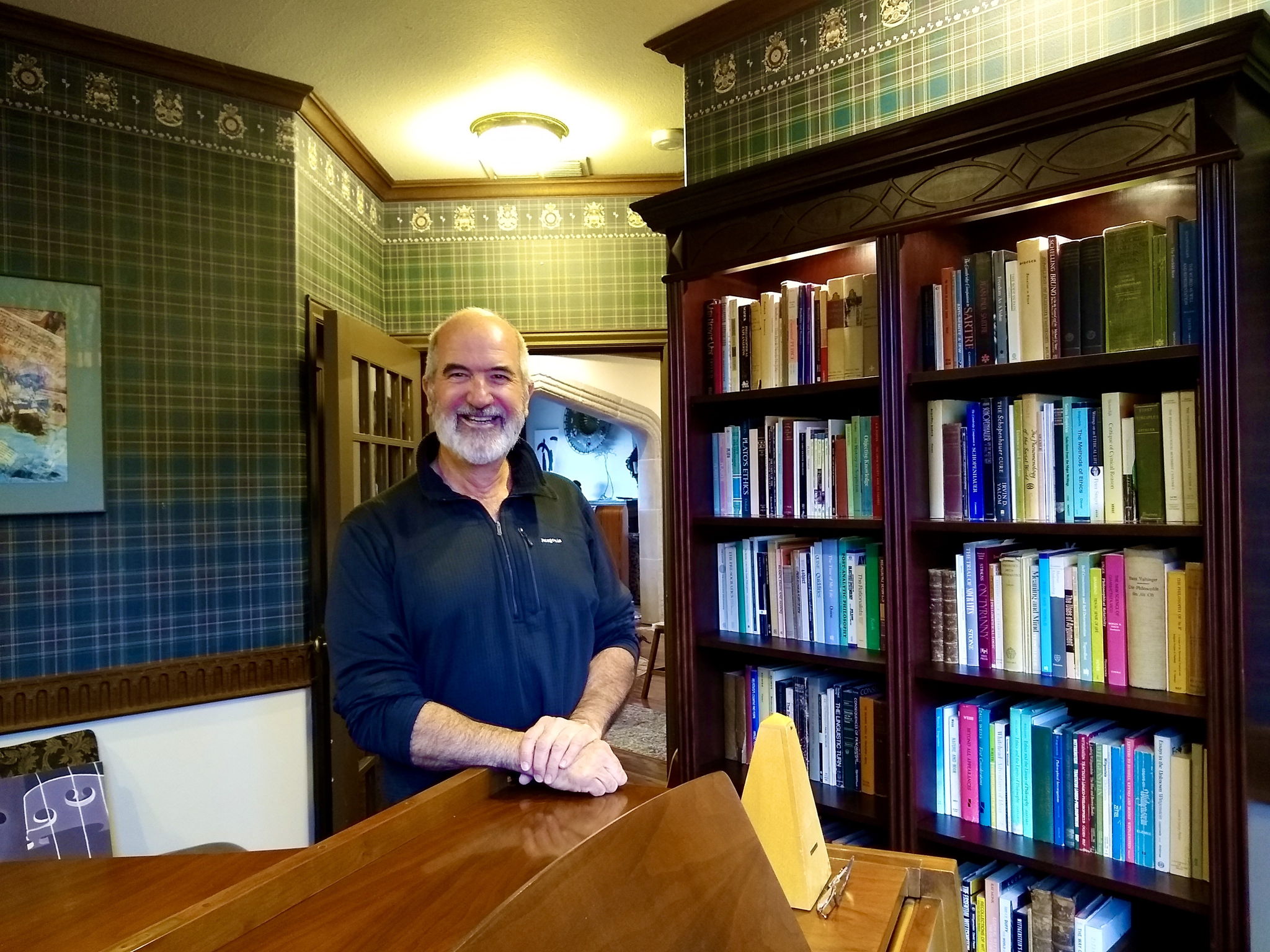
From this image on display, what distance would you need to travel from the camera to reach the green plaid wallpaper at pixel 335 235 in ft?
9.84

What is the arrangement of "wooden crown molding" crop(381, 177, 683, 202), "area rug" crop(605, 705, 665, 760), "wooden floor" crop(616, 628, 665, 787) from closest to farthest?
"wooden crown molding" crop(381, 177, 683, 202) → "wooden floor" crop(616, 628, 665, 787) → "area rug" crop(605, 705, 665, 760)

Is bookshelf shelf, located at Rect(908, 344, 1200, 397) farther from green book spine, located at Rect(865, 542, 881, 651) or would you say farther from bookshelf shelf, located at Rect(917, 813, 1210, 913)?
bookshelf shelf, located at Rect(917, 813, 1210, 913)

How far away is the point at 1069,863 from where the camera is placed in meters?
1.70

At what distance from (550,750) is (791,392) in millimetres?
1337

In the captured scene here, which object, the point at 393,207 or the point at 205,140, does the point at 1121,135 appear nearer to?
the point at 205,140

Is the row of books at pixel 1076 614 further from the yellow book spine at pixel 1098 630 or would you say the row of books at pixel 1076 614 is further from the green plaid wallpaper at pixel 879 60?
Answer: the green plaid wallpaper at pixel 879 60

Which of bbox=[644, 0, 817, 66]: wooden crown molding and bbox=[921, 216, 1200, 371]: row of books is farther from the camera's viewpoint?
bbox=[644, 0, 817, 66]: wooden crown molding

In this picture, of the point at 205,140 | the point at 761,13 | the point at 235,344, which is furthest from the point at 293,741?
the point at 761,13

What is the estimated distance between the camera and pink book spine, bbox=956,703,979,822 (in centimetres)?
190

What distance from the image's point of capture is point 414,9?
2.37 meters

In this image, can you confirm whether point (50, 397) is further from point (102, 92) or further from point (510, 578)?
point (510, 578)

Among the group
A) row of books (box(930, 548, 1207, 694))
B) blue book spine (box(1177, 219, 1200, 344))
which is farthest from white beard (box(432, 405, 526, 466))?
blue book spine (box(1177, 219, 1200, 344))

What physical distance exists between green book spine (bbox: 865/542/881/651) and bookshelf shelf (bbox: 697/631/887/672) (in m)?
0.03

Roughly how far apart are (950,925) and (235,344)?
2672 millimetres
